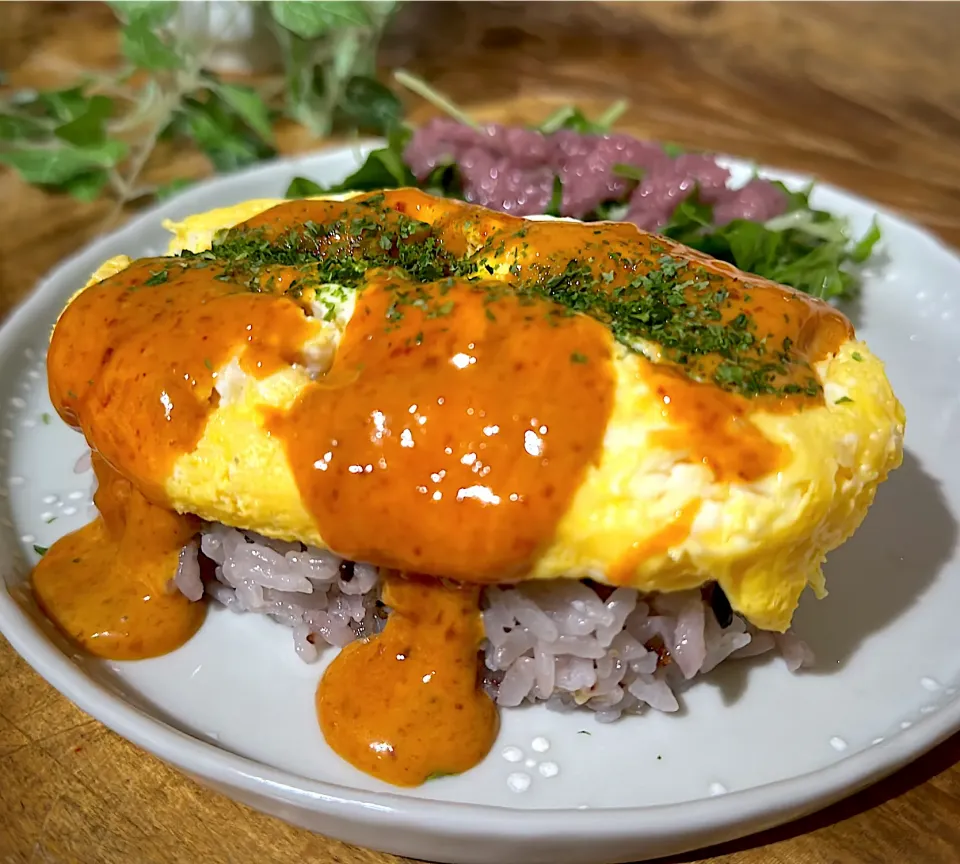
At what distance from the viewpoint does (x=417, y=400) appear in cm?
171

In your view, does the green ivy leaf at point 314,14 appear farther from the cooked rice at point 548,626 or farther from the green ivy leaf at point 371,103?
the cooked rice at point 548,626

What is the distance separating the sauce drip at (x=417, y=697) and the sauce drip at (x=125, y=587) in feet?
1.42

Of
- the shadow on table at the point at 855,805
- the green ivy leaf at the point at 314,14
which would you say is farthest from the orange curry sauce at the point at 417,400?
the green ivy leaf at the point at 314,14

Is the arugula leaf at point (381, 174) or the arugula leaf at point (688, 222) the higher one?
the arugula leaf at point (688, 222)

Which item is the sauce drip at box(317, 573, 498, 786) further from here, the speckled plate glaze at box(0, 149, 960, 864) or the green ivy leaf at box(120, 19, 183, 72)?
the green ivy leaf at box(120, 19, 183, 72)

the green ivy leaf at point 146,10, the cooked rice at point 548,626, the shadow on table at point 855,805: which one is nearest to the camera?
the shadow on table at point 855,805

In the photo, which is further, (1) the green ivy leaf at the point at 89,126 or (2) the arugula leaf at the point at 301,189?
(1) the green ivy leaf at the point at 89,126

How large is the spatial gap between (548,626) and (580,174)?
5.98ft

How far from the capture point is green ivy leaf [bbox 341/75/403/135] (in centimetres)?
441

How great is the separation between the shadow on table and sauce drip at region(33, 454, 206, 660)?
1.18 metres

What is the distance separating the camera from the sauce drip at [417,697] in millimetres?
1826

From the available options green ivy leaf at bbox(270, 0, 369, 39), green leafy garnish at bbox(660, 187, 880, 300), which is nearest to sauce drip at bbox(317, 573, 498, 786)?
green leafy garnish at bbox(660, 187, 880, 300)

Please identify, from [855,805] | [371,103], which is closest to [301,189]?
[371,103]

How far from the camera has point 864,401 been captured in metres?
1.86
